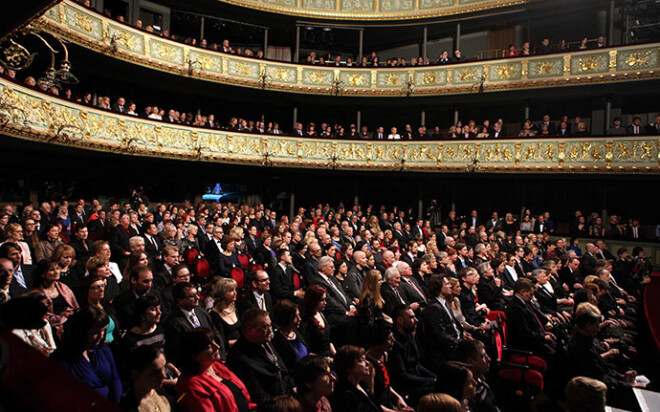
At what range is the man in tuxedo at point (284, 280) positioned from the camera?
21.0ft

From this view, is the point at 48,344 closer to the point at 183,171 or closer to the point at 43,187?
the point at 43,187

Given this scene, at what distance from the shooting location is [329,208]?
16.7 metres

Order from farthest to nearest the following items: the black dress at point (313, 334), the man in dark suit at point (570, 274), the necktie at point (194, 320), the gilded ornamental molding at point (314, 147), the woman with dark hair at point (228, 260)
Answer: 1. the gilded ornamental molding at point (314, 147)
2. the man in dark suit at point (570, 274)
3. the woman with dark hair at point (228, 260)
4. the black dress at point (313, 334)
5. the necktie at point (194, 320)

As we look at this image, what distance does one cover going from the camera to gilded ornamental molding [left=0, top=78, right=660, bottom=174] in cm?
1086

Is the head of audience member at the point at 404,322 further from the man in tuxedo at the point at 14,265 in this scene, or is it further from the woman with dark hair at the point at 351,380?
the man in tuxedo at the point at 14,265

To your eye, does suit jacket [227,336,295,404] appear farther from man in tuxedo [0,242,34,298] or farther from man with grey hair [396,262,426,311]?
man with grey hair [396,262,426,311]

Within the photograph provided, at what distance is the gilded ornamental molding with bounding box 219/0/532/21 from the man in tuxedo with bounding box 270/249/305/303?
14345 mm

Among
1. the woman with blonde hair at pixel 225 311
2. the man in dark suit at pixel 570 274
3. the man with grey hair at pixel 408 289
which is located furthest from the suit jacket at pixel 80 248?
the man in dark suit at pixel 570 274

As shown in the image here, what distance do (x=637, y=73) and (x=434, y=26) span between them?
819 centimetres

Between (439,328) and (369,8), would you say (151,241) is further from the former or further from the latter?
(369,8)

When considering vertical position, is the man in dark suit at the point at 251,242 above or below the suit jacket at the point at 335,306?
above

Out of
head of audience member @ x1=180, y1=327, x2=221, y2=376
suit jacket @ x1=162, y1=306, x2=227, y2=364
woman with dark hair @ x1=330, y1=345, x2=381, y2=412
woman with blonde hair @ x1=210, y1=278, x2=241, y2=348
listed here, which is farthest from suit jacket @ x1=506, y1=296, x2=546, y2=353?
head of audience member @ x1=180, y1=327, x2=221, y2=376

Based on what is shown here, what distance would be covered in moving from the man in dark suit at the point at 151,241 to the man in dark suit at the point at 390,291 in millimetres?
4107

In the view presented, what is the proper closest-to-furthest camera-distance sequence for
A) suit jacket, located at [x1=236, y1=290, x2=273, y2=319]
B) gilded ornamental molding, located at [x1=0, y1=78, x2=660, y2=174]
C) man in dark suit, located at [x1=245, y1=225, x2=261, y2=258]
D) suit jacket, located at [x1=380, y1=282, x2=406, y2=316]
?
suit jacket, located at [x1=236, y1=290, x2=273, y2=319] < suit jacket, located at [x1=380, y1=282, x2=406, y2=316] < man in dark suit, located at [x1=245, y1=225, x2=261, y2=258] < gilded ornamental molding, located at [x1=0, y1=78, x2=660, y2=174]
